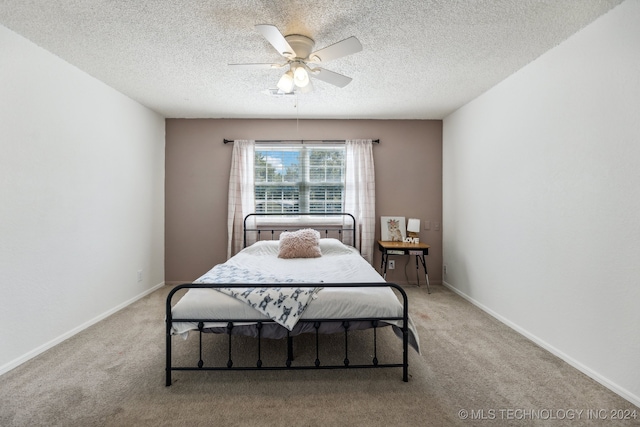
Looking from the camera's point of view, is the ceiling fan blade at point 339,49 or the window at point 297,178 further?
the window at point 297,178

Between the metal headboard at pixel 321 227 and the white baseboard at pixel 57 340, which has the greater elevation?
the metal headboard at pixel 321 227

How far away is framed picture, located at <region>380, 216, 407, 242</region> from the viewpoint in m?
4.48

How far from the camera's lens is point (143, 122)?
3957 millimetres

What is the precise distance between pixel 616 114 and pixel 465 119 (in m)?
2.00

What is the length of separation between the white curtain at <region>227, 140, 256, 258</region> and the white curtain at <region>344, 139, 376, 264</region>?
4.76 feet

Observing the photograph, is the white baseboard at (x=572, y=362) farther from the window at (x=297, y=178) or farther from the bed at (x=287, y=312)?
the window at (x=297, y=178)

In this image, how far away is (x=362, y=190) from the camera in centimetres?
447

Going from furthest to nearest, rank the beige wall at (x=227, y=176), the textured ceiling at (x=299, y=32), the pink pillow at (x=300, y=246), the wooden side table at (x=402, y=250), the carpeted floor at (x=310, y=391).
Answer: the beige wall at (x=227, y=176), the wooden side table at (x=402, y=250), the pink pillow at (x=300, y=246), the textured ceiling at (x=299, y=32), the carpeted floor at (x=310, y=391)

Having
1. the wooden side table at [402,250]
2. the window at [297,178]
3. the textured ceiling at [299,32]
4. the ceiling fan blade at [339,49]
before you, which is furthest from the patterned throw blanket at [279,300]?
the window at [297,178]

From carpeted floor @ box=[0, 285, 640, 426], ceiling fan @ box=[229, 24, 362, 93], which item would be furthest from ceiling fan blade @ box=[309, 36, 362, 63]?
carpeted floor @ box=[0, 285, 640, 426]

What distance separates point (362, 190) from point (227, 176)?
204 centimetres

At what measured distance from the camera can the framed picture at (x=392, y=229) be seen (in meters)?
4.48

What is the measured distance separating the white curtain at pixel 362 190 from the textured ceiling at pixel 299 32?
100cm

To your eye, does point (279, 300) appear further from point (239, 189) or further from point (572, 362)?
point (239, 189)
